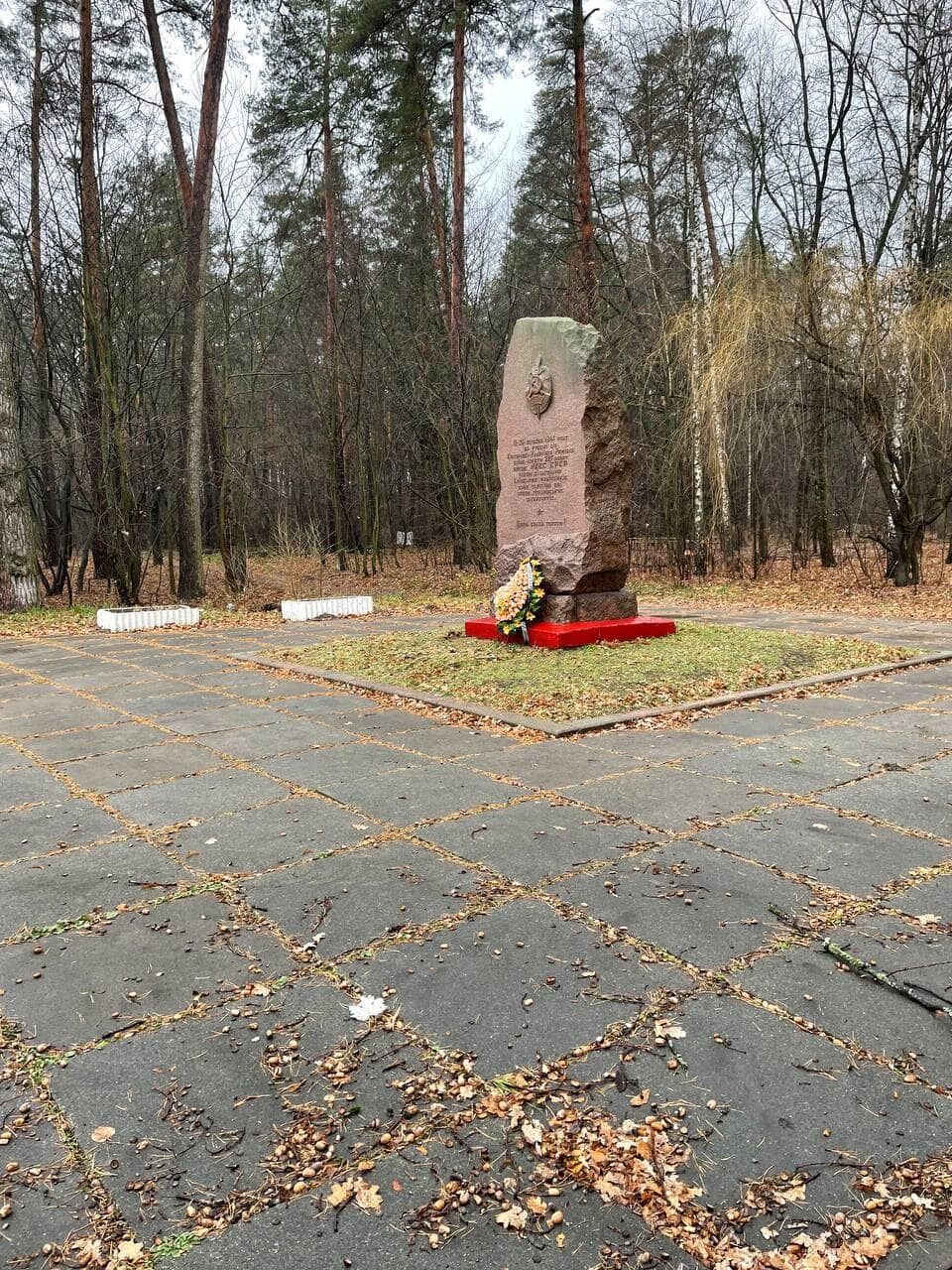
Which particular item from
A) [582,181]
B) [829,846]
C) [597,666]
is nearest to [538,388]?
[597,666]

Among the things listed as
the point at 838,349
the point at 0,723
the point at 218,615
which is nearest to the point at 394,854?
the point at 0,723

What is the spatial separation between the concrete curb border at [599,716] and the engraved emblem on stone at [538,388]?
3.10 meters

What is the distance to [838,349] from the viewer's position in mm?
10594

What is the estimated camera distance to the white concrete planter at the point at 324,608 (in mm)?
10844

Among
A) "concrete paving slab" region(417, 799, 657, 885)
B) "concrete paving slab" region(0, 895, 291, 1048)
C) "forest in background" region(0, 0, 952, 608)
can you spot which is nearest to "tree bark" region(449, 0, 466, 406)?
"forest in background" region(0, 0, 952, 608)

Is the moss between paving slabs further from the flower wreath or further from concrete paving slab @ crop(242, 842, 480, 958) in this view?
concrete paving slab @ crop(242, 842, 480, 958)

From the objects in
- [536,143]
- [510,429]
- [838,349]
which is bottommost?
[510,429]

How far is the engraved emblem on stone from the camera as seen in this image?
7.58m

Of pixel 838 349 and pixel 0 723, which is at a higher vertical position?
pixel 838 349

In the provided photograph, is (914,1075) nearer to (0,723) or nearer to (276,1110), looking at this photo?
(276,1110)

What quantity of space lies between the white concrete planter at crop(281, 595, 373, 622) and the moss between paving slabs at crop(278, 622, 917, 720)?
3.01m

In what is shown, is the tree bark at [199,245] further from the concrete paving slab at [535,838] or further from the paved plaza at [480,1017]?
the concrete paving slab at [535,838]

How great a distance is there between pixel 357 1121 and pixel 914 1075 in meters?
1.14

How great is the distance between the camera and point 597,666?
611cm
